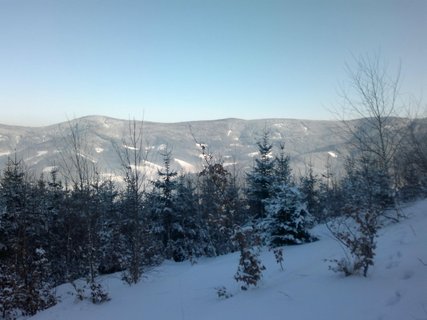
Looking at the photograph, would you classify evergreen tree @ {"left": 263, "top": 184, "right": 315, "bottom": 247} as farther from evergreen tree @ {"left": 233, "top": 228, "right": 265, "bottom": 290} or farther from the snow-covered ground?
evergreen tree @ {"left": 233, "top": 228, "right": 265, "bottom": 290}

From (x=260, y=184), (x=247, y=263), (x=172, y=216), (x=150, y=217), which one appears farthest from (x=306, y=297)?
(x=150, y=217)

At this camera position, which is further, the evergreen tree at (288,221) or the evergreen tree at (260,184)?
the evergreen tree at (260,184)

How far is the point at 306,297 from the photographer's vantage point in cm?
525

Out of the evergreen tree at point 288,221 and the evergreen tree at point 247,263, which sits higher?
the evergreen tree at point 247,263

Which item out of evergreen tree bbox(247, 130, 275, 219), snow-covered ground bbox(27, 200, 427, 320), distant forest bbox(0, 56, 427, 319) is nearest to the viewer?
snow-covered ground bbox(27, 200, 427, 320)

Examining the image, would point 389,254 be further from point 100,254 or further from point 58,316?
point 100,254

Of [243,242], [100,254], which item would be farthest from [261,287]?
[100,254]

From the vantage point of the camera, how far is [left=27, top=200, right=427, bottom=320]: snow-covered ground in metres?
4.38

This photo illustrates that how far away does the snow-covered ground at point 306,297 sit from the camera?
4383 mm

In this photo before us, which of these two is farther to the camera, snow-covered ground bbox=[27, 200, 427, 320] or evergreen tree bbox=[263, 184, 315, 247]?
evergreen tree bbox=[263, 184, 315, 247]

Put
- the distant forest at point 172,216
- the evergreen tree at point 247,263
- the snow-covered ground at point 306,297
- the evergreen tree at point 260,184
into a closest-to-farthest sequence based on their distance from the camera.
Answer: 1. the snow-covered ground at point 306,297
2. the evergreen tree at point 247,263
3. the distant forest at point 172,216
4. the evergreen tree at point 260,184

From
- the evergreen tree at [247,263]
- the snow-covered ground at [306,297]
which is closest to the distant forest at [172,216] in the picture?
the evergreen tree at [247,263]

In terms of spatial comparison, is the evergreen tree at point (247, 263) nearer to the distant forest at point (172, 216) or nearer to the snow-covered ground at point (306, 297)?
the distant forest at point (172, 216)

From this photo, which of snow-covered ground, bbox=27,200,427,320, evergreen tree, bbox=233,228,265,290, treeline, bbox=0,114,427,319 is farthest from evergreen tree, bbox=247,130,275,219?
evergreen tree, bbox=233,228,265,290
